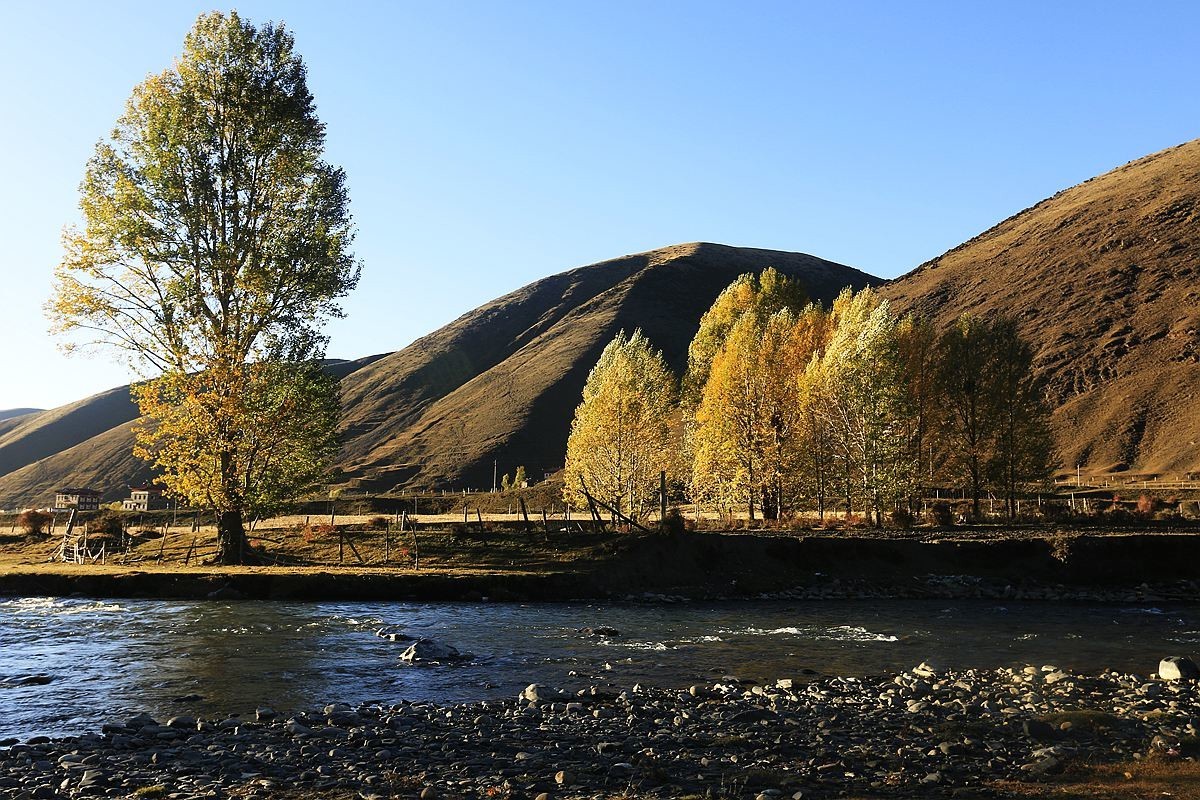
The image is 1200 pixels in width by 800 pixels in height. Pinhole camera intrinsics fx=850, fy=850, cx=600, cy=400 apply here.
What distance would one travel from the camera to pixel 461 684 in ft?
73.6

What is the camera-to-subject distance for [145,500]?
14500cm

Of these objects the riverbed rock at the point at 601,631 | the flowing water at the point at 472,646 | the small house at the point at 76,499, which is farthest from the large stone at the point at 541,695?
the small house at the point at 76,499

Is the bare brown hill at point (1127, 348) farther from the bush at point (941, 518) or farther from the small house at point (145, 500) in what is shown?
the small house at point (145, 500)

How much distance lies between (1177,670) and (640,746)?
54.5 ft

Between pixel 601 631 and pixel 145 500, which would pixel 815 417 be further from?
pixel 145 500

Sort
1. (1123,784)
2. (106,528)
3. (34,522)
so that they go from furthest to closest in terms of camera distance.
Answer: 1. (34,522)
2. (106,528)
3. (1123,784)

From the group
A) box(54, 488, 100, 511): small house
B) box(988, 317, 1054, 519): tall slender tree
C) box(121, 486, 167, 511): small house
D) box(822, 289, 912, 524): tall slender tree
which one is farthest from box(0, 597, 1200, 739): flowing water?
box(54, 488, 100, 511): small house

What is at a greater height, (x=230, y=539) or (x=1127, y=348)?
(x=1127, y=348)

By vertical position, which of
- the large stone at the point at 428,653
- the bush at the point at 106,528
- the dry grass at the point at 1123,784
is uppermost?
the bush at the point at 106,528

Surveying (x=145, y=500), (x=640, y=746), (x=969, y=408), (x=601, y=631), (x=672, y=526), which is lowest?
(x=601, y=631)

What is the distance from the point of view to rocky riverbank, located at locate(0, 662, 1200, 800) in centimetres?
1294

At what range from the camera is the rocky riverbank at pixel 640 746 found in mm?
12938

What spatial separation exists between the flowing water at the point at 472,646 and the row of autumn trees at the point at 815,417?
24641 millimetres

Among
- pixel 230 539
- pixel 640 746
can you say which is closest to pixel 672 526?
pixel 230 539
